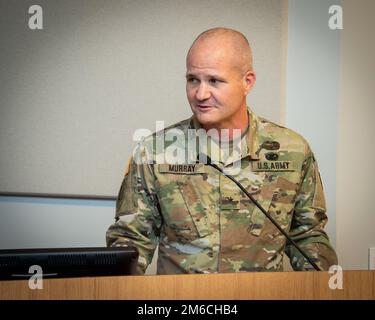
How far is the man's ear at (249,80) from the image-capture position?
216 centimetres

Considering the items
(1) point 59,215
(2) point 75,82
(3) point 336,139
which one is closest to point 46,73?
(2) point 75,82

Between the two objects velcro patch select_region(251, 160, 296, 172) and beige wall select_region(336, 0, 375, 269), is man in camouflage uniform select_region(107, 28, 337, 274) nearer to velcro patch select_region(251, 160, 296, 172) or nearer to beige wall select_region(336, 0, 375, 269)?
velcro patch select_region(251, 160, 296, 172)

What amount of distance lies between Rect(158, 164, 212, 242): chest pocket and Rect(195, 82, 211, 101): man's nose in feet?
0.80

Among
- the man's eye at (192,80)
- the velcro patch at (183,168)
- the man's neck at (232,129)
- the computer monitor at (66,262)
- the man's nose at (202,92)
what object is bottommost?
the computer monitor at (66,262)

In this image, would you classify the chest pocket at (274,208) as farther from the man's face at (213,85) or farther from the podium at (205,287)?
the podium at (205,287)

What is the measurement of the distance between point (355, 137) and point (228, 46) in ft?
2.13

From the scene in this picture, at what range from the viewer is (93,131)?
2.30 meters

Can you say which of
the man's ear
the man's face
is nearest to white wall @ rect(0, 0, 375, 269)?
the man's ear

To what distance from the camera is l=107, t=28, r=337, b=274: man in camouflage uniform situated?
6.73 feet

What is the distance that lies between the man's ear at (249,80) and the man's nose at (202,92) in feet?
0.53

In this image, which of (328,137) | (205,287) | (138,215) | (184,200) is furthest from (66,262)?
(328,137)

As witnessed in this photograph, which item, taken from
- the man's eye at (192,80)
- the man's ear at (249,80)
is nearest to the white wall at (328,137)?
the man's ear at (249,80)

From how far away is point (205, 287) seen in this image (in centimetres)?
118

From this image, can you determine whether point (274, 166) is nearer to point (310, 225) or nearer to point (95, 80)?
point (310, 225)
